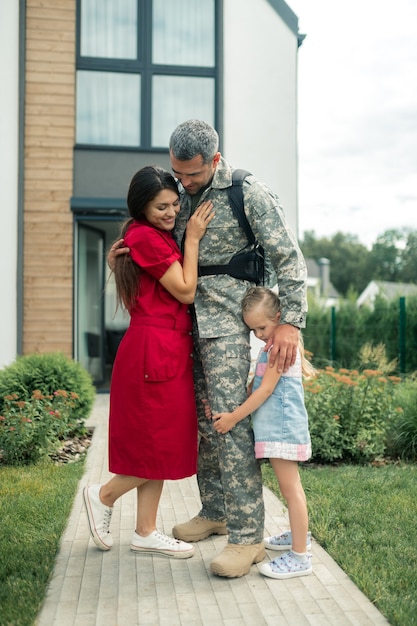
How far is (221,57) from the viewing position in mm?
10875

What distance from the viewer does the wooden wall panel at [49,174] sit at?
33.8ft

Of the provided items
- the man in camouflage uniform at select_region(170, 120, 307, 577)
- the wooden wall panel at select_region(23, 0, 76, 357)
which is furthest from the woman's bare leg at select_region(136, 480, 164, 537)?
the wooden wall panel at select_region(23, 0, 76, 357)

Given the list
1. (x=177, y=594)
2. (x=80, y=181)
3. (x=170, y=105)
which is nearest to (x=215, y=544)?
(x=177, y=594)

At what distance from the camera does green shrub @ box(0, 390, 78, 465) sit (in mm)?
5457

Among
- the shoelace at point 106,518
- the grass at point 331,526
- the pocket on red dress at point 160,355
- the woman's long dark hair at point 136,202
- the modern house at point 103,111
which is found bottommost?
the grass at point 331,526

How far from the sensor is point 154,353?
3277 millimetres

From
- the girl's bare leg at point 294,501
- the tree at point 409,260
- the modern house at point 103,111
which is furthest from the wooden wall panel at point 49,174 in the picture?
the tree at point 409,260

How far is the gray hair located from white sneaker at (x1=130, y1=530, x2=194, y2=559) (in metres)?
1.75

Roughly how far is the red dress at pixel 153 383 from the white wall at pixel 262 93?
768cm

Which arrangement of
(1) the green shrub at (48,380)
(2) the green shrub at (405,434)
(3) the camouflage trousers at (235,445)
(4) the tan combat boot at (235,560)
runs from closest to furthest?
1. (4) the tan combat boot at (235,560)
2. (3) the camouflage trousers at (235,445)
3. (2) the green shrub at (405,434)
4. (1) the green shrub at (48,380)

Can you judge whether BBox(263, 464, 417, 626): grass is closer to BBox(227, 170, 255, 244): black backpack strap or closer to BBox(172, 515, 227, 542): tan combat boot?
BBox(172, 515, 227, 542): tan combat boot

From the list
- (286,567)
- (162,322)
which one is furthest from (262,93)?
(286,567)

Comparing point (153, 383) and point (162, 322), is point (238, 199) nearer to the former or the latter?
point (162, 322)

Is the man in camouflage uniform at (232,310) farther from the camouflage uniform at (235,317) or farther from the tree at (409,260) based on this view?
the tree at (409,260)
